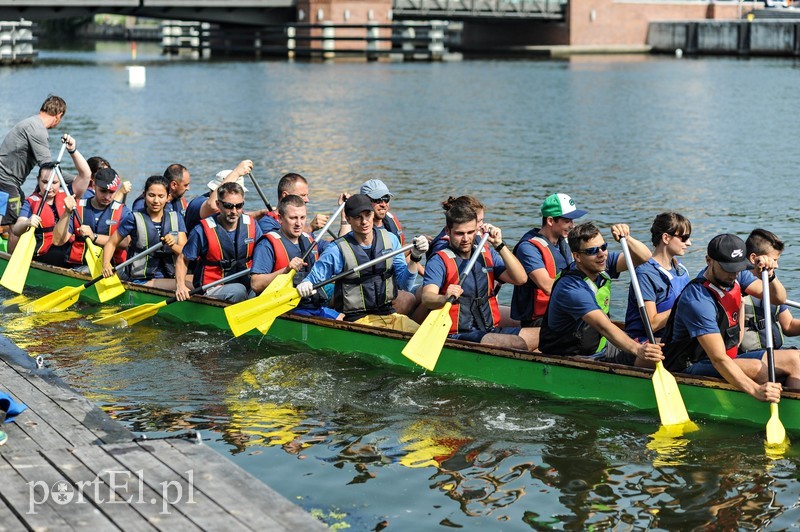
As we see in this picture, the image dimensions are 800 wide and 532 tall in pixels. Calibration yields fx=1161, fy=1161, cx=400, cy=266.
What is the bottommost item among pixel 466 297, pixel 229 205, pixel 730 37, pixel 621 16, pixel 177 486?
pixel 177 486

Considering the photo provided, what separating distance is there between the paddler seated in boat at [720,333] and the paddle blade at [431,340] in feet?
6.42

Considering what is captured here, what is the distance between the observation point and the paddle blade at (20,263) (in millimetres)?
14419

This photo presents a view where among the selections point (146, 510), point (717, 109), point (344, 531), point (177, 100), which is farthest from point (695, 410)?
point (177, 100)

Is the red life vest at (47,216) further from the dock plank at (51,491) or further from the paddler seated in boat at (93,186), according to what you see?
the dock plank at (51,491)

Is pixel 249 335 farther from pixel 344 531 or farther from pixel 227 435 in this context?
pixel 344 531

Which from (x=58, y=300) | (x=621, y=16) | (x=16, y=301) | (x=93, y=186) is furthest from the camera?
(x=621, y=16)

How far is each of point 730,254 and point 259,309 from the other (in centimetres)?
495

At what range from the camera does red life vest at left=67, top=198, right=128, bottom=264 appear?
566 inches

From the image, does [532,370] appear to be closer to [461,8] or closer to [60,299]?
[60,299]

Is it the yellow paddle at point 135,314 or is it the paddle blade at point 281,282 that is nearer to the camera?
the paddle blade at point 281,282

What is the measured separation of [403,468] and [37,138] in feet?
25.7

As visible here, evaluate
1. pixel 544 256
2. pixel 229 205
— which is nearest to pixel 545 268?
pixel 544 256

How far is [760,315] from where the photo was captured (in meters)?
9.69

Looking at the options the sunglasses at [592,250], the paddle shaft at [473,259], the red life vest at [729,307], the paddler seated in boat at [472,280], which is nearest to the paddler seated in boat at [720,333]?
the red life vest at [729,307]
